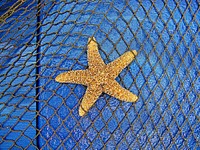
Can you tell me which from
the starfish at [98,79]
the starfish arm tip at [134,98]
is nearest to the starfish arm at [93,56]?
the starfish at [98,79]

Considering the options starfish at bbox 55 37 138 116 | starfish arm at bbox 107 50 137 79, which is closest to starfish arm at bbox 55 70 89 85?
starfish at bbox 55 37 138 116

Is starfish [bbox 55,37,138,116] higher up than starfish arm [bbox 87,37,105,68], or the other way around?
starfish arm [bbox 87,37,105,68]

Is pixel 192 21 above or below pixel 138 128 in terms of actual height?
above

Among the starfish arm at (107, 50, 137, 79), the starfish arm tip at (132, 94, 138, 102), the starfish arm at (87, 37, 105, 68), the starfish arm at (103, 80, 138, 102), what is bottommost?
the starfish arm tip at (132, 94, 138, 102)

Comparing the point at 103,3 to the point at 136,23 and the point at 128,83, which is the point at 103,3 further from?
the point at 128,83

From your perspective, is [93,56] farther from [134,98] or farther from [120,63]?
[134,98]

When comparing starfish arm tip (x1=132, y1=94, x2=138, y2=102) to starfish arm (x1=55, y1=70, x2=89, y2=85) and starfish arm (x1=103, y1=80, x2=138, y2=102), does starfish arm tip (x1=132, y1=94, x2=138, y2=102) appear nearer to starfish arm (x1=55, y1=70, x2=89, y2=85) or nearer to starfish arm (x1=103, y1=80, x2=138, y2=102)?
starfish arm (x1=103, y1=80, x2=138, y2=102)

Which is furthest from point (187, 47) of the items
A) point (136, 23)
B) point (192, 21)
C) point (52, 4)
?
point (52, 4)

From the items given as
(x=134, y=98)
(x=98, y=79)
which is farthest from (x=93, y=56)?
(x=134, y=98)
